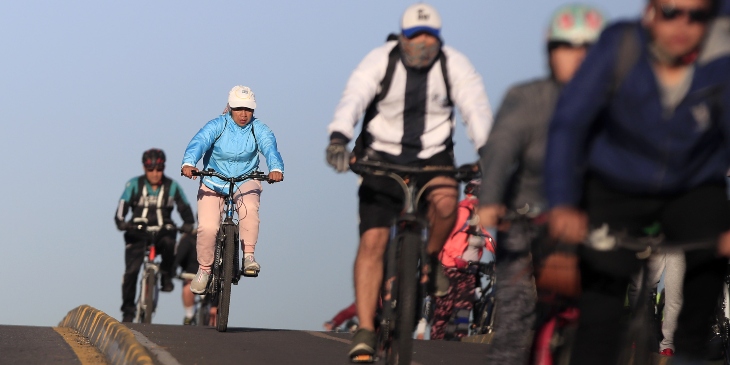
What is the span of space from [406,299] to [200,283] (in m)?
7.49

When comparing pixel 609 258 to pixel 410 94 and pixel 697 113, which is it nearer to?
pixel 697 113

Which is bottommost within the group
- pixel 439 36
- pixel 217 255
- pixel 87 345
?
pixel 87 345

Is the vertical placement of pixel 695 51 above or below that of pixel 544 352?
above

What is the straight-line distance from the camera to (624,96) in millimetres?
5633

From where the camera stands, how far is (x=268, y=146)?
16.4 meters

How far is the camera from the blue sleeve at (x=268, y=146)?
52.6 feet

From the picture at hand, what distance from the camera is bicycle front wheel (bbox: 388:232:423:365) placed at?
8336 mm

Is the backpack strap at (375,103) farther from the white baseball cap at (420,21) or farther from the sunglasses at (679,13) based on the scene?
the sunglasses at (679,13)

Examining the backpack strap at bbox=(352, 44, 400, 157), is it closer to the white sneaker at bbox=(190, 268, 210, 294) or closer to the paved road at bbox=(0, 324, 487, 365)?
the paved road at bbox=(0, 324, 487, 365)

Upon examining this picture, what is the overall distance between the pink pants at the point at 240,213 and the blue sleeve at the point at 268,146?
0.30 meters

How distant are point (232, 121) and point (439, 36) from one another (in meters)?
7.48

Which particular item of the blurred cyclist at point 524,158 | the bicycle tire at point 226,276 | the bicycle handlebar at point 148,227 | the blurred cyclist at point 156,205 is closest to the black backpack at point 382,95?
the blurred cyclist at point 524,158

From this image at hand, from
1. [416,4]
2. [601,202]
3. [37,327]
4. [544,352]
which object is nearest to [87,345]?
[37,327]

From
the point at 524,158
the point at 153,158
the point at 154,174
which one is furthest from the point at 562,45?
the point at 154,174
